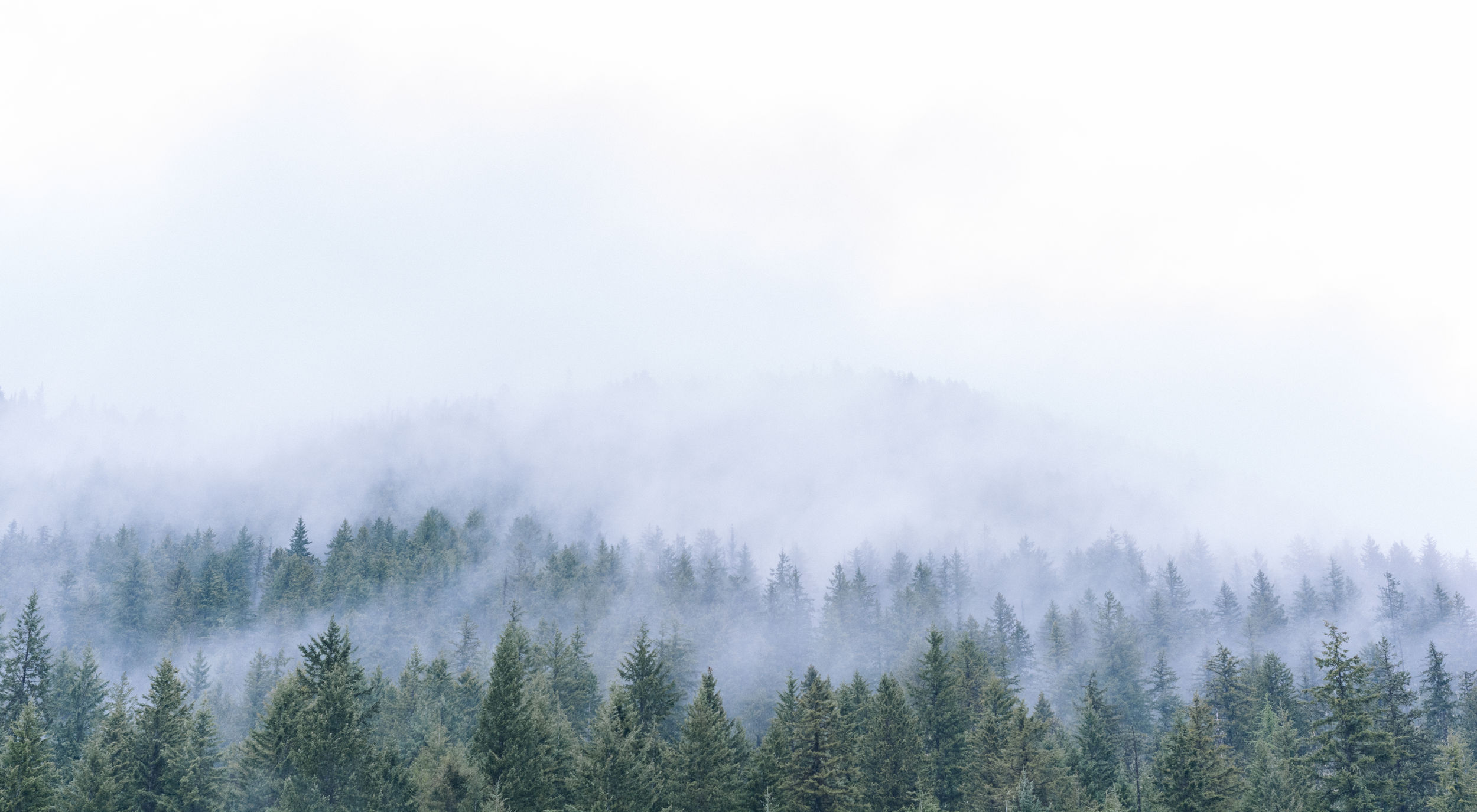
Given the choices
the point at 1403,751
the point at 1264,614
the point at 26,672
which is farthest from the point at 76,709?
the point at 1264,614

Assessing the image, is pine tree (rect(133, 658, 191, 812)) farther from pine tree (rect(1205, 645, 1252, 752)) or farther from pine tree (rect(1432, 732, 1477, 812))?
pine tree (rect(1205, 645, 1252, 752))

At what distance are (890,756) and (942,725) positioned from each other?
8193mm

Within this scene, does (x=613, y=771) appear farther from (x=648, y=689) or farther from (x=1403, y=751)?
(x=1403, y=751)

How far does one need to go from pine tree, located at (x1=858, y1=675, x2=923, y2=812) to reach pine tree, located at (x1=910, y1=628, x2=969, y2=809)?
453cm

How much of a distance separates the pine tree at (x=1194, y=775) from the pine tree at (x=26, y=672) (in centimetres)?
7310

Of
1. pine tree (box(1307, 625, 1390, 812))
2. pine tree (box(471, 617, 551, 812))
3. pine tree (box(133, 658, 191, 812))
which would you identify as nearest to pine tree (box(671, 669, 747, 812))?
pine tree (box(471, 617, 551, 812))

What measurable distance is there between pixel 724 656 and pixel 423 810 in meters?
73.4

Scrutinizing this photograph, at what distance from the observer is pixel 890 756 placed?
55406 mm

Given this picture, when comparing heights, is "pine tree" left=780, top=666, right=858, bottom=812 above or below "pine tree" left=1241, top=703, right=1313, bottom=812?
above

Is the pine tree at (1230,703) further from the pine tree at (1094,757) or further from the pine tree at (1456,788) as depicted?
the pine tree at (1456,788)

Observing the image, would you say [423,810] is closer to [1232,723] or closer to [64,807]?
[64,807]

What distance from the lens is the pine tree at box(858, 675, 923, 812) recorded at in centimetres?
5459

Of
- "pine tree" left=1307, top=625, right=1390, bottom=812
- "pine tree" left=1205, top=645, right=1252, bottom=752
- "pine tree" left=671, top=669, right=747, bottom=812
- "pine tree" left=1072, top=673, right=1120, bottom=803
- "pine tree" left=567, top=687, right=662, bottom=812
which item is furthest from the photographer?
"pine tree" left=1205, top=645, right=1252, bottom=752

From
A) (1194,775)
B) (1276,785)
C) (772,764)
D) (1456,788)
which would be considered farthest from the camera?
(1276,785)
